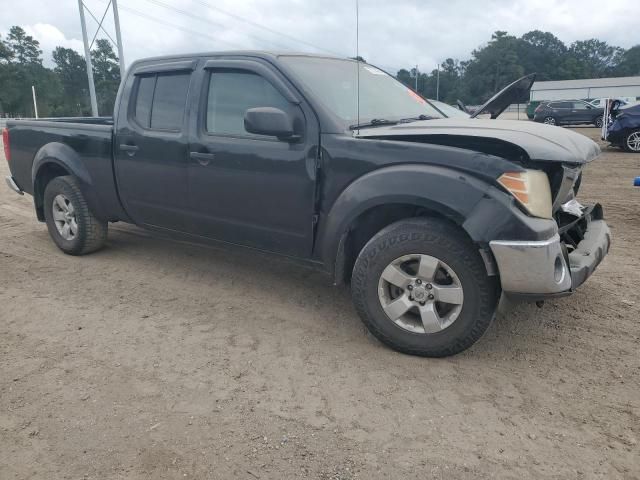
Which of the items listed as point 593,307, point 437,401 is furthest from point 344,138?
point 593,307

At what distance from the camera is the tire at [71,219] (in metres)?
4.95

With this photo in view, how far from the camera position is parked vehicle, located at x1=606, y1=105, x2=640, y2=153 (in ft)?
43.4

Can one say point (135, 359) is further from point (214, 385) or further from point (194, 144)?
point (194, 144)

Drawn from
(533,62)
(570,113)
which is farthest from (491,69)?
(570,113)

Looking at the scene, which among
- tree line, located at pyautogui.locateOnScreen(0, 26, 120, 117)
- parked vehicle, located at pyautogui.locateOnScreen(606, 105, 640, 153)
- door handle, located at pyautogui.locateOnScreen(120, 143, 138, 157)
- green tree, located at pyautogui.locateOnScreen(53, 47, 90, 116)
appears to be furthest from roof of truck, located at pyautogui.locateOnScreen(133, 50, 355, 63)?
green tree, located at pyautogui.locateOnScreen(53, 47, 90, 116)

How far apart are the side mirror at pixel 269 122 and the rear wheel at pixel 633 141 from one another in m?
13.2

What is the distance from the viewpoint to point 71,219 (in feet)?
16.8

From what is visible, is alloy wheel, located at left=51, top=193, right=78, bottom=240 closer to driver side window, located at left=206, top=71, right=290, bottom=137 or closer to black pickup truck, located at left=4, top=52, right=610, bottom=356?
black pickup truck, located at left=4, top=52, right=610, bottom=356

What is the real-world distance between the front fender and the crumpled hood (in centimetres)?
23

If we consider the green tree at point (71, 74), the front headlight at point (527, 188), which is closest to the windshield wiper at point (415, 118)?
the front headlight at point (527, 188)

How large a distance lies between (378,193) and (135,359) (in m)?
1.80

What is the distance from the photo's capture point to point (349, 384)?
9.45 feet

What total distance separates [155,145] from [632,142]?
44.2 ft

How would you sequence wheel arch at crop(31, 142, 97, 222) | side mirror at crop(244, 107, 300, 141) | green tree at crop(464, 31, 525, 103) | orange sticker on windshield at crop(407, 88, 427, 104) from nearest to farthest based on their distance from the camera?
side mirror at crop(244, 107, 300, 141), orange sticker on windshield at crop(407, 88, 427, 104), wheel arch at crop(31, 142, 97, 222), green tree at crop(464, 31, 525, 103)
